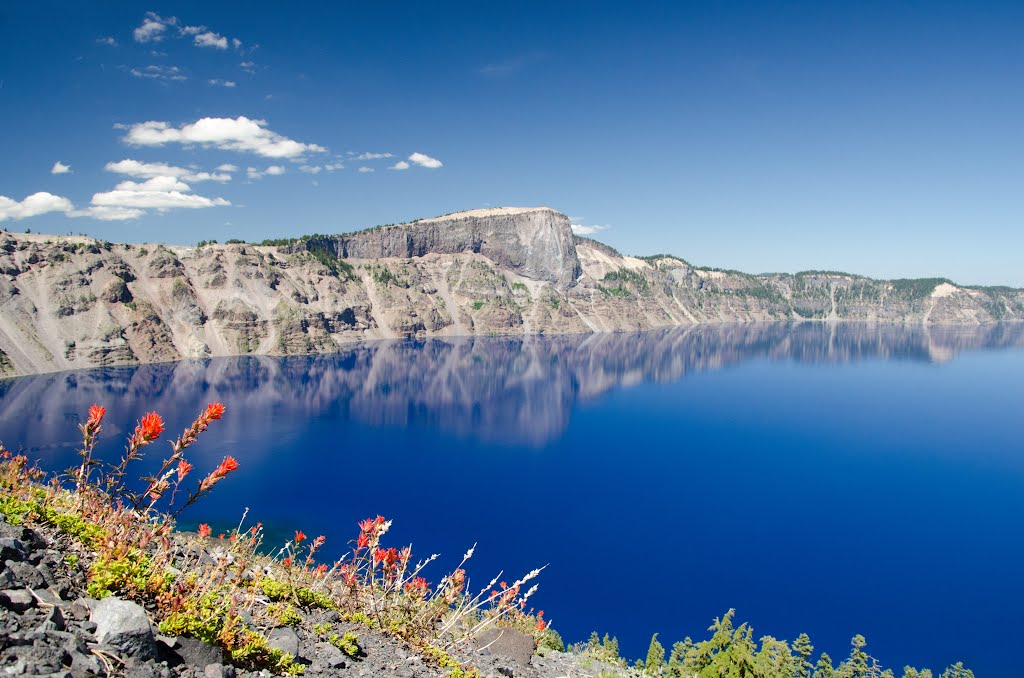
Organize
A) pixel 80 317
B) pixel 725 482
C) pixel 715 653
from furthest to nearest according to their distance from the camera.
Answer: pixel 80 317, pixel 725 482, pixel 715 653

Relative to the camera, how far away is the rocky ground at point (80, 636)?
5230 millimetres

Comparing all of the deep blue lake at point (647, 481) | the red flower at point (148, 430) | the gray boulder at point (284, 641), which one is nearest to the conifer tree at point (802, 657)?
the deep blue lake at point (647, 481)

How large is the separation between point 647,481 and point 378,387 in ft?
207

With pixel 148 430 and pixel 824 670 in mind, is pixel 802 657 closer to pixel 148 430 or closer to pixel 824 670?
pixel 824 670

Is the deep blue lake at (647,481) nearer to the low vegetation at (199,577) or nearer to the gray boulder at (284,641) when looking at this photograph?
the low vegetation at (199,577)

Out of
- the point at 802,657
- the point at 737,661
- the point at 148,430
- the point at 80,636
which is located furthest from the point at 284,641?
the point at 802,657

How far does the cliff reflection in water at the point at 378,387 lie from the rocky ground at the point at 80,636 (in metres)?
73.8

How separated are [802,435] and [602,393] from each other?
130ft

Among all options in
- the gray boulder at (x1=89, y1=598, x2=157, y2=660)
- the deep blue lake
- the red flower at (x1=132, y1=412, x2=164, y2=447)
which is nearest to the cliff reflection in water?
the deep blue lake

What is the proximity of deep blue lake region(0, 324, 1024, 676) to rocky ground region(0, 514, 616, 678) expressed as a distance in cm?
3045

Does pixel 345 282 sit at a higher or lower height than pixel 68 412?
higher

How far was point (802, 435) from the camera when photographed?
285ft

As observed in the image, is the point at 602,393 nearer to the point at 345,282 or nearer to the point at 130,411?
the point at 130,411

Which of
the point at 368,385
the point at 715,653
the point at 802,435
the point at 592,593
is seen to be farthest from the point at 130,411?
the point at 802,435
